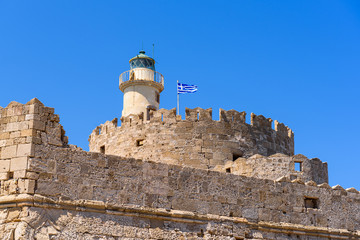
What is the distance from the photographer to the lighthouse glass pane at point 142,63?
24750mm

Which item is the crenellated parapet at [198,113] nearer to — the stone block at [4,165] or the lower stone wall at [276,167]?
the lower stone wall at [276,167]

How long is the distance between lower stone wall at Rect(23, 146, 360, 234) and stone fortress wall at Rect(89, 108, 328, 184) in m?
2.47

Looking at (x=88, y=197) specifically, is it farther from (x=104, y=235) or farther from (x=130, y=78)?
(x=130, y=78)

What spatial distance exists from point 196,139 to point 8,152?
23.0 feet

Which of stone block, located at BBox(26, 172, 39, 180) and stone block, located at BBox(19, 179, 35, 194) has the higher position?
stone block, located at BBox(26, 172, 39, 180)

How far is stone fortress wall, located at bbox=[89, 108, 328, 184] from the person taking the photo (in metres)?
17.0

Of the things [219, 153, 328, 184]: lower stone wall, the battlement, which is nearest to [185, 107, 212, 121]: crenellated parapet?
[219, 153, 328, 184]: lower stone wall

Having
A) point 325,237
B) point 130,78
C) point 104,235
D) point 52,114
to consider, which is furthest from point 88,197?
point 130,78

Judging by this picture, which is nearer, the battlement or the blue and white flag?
the battlement

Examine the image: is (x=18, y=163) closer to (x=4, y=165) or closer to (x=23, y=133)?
Result: (x=4, y=165)

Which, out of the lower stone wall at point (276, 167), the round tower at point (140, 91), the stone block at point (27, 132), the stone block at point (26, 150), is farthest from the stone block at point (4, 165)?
the round tower at point (140, 91)

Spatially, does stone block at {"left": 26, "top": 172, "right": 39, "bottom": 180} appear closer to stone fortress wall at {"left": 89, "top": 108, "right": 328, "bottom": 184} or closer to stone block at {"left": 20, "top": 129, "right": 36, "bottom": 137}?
stone block at {"left": 20, "top": 129, "right": 36, "bottom": 137}

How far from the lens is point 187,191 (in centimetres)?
1211

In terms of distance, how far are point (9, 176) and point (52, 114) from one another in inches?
48.7
